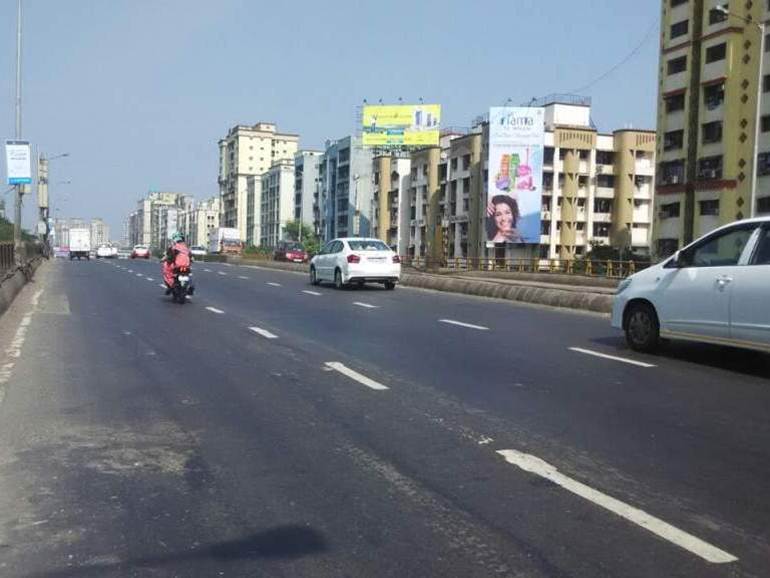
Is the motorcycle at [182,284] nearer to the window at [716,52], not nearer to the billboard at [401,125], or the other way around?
the window at [716,52]

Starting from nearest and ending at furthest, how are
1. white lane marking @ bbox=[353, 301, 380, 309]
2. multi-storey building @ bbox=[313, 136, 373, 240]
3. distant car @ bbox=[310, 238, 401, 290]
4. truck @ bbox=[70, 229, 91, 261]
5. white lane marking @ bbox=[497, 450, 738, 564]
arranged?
white lane marking @ bbox=[497, 450, 738, 564] < white lane marking @ bbox=[353, 301, 380, 309] < distant car @ bbox=[310, 238, 401, 290] < truck @ bbox=[70, 229, 91, 261] < multi-storey building @ bbox=[313, 136, 373, 240]

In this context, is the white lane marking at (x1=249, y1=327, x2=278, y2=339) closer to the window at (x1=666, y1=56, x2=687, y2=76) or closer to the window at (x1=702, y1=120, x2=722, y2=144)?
the window at (x1=702, y1=120, x2=722, y2=144)

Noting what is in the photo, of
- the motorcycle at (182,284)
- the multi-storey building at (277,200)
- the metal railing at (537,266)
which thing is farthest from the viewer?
the multi-storey building at (277,200)

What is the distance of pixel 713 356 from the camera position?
1061 cm

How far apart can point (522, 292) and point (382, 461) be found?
54.2ft

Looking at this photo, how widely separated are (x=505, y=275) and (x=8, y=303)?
35.3m

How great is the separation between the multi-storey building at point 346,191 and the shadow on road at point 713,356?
102 m

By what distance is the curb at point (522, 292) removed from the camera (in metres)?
18.1

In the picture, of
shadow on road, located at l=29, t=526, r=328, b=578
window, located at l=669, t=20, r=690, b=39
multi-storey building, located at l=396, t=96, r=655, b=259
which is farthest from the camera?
multi-storey building, located at l=396, t=96, r=655, b=259

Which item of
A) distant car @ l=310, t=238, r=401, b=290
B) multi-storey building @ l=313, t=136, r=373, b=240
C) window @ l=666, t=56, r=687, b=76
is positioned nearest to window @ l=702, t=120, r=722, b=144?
window @ l=666, t=56, r=687, b=76

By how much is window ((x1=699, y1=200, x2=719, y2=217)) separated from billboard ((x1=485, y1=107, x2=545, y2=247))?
19.6 meters

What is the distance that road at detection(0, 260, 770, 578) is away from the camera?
3848 millimetres

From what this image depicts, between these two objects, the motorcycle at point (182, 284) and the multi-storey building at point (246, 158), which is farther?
the multi-storey building at point (246, 158)

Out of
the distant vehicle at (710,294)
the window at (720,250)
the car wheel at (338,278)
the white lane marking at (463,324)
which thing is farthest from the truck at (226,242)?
the window at (720,250)
